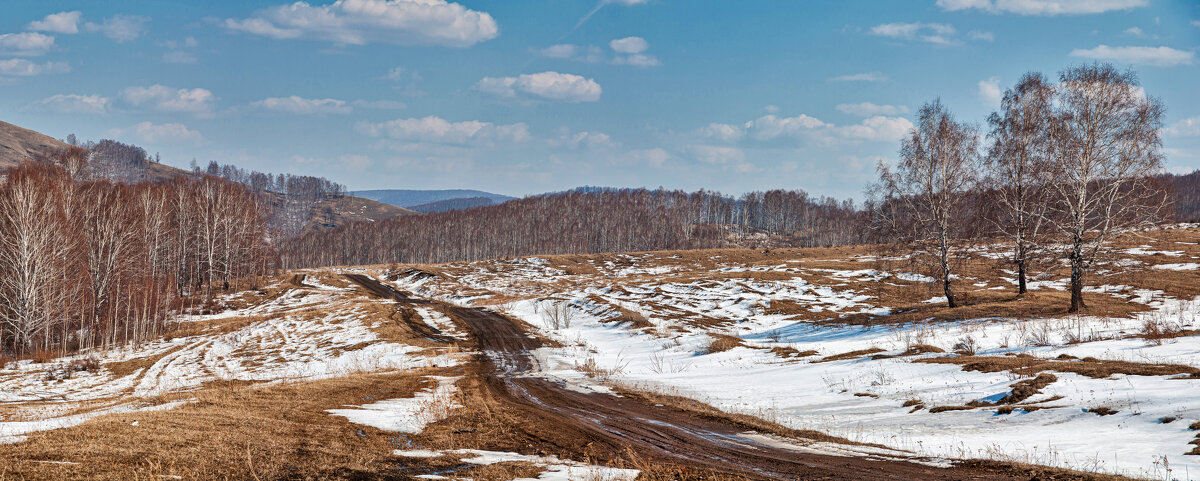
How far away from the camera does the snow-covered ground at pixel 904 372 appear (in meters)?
10.4

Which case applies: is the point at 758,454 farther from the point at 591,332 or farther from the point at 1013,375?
the point at 591,332

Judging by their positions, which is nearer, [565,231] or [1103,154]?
[1103,154]

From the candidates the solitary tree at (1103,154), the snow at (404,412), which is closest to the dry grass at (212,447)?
the snow at (404,412)

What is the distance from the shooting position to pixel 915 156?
33.2 m

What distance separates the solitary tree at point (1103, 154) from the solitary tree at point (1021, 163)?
4.56ft

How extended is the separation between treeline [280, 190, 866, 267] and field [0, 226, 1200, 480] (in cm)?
11453

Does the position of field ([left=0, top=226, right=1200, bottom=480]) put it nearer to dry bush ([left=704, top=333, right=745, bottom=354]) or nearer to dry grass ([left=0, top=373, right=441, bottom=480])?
dry grass ([left=0, top=373, right=441, bottom=480])

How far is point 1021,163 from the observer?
31141mm

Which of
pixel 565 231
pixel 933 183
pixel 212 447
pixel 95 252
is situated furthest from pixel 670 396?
pixel 565 231

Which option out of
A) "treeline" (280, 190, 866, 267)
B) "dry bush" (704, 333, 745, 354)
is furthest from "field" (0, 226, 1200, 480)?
"treeline" (280, 190, 866, 267)

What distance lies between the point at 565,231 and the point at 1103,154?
13920 centimetres

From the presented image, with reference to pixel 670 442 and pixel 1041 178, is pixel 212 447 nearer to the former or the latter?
pixel 670 442

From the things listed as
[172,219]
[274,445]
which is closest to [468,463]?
[274,445]

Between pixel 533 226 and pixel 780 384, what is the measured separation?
150m
